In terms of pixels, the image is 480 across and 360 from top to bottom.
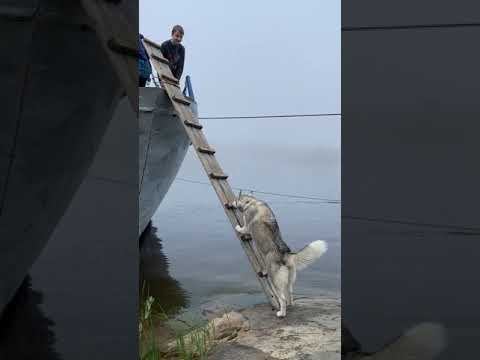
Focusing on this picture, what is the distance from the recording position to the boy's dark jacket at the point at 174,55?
6348 mm

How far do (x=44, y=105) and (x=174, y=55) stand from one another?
503 cm

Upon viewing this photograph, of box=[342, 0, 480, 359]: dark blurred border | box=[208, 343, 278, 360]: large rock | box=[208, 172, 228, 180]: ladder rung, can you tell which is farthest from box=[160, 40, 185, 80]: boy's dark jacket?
box=[342, 0, 480, 359]: dark blurred border

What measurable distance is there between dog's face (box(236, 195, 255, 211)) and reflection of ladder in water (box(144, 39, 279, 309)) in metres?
0.12

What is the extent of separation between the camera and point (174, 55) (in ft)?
21.2

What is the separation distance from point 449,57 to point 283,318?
10.8ft

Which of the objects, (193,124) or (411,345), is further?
(193,124)

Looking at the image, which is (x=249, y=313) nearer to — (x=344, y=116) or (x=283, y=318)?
(x=283, y=318)

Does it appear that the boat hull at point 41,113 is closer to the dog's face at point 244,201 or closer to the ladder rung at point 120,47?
the ladder rung at point 120,47

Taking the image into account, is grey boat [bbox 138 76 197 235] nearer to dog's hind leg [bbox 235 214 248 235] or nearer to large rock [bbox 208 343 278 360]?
A: dog's hind leg [bbox 235 214 248 235]

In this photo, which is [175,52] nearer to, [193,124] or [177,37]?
[177,37]

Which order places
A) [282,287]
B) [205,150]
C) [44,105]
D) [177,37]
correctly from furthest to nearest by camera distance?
1. [177,37]
2. [205,150]
3. [282,287]
4. [44,105]

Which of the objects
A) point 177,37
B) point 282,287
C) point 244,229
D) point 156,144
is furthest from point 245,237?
point 177,37

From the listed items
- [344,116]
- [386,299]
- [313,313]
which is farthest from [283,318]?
[344,116]

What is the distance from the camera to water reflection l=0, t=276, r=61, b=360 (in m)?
2.04
